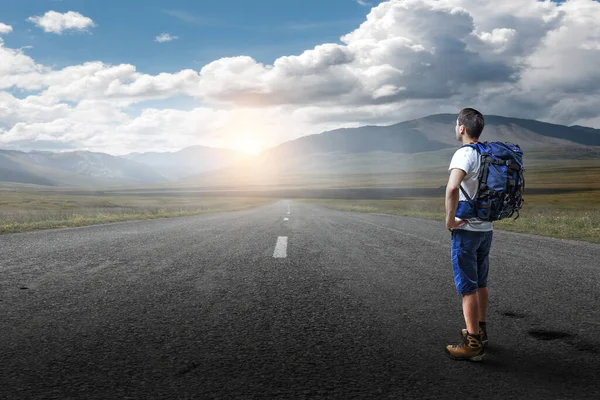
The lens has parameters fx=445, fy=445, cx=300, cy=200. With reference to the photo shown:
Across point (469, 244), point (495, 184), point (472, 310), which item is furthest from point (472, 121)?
point (472, 310)

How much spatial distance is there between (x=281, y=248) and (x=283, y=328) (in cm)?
502

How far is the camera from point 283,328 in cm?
406

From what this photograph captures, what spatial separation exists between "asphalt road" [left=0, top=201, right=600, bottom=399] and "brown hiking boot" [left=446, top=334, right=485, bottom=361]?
0.07 m

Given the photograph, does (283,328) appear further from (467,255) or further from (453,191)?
(453,191)

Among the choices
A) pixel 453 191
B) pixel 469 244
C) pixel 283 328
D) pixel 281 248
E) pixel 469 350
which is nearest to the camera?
pixel 469 350

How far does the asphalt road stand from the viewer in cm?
293

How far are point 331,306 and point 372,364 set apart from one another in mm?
1571

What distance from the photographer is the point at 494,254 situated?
8758 millimetres

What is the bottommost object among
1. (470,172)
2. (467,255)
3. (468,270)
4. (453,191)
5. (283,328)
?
(283,328)

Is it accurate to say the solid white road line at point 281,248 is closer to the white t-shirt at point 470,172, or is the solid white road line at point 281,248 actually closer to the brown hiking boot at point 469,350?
the white t-shirt at point 470,172

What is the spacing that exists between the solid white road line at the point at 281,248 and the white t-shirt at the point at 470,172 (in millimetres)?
4737

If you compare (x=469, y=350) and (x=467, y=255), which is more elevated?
(x=467, y=255)

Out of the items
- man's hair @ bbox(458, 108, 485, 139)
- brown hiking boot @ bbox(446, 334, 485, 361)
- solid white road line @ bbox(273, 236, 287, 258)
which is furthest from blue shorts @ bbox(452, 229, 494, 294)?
solid white road line @ bbox(273, 236, 287, 258)

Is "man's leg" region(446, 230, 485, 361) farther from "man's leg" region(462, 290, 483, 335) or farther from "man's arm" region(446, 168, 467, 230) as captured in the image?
"man's arm" region(446, 168, 467, 230)
